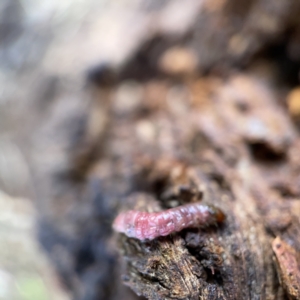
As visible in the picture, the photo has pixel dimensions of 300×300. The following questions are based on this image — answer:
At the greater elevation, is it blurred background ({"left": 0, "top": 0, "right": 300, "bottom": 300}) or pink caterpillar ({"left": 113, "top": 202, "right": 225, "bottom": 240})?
blurred background ({"left": 0, "top": 0, "right": 300, "bottom": 300})

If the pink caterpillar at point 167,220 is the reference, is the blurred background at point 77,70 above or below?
above

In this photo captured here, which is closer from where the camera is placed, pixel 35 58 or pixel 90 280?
pixel 90 280

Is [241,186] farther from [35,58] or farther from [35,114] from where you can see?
[35,58]

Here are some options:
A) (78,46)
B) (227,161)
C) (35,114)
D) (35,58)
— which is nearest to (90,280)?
(227,161)

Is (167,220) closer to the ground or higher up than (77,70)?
closer to the ground

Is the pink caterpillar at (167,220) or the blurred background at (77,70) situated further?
the blurred background at (77,70)

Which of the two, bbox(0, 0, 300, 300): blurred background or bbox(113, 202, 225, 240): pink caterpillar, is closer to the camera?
bbox(113, 202, 225, 240): pink caterpillar

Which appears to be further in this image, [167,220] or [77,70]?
[77,70]

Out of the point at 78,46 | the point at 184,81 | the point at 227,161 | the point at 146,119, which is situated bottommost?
the point at 227,161
